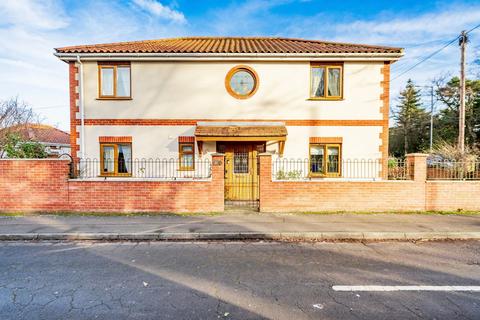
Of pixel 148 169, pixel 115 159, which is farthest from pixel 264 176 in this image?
pixel 115 159

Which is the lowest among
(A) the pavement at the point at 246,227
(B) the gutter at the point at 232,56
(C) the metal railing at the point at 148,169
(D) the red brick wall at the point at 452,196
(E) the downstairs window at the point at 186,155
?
(A) the pavement at the point at 246,227

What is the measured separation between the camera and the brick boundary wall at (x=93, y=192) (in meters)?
8.32

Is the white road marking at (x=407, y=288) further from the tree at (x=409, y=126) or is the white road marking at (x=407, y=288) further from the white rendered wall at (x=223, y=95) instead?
the tree at (x=409, y=126)

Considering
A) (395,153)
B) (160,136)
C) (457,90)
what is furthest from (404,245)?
(395,153)

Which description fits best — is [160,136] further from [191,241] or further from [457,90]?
[457,90]

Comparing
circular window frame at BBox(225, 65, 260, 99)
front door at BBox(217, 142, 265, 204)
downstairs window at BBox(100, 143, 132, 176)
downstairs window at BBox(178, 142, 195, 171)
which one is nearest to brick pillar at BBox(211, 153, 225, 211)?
front door at BBox(217, 142, 265, 204)

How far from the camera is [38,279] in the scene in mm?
4156

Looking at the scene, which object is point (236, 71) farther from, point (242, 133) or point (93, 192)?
point (93, 192)

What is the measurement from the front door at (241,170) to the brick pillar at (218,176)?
69.4 inches

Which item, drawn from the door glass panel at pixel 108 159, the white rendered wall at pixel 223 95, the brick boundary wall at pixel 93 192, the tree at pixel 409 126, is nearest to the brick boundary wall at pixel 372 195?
the brick boundary wall at pixel 93 192

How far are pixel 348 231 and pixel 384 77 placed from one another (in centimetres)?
737

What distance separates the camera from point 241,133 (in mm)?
10023

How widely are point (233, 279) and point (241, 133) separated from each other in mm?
6531

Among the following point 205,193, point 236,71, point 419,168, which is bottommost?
point 205,193
